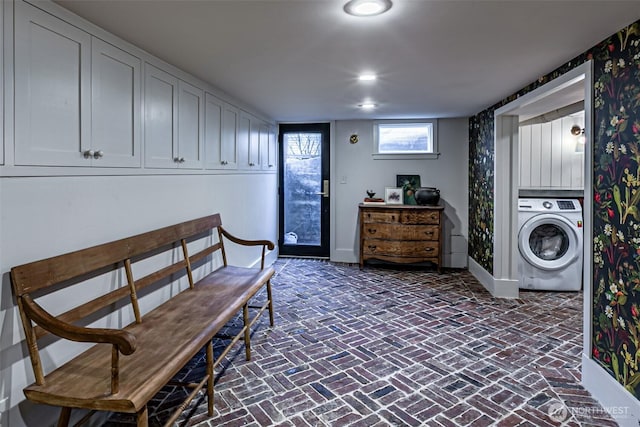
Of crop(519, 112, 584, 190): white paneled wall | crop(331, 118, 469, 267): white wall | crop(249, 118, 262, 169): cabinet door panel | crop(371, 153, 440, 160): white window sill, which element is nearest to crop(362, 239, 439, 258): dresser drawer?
crop(331, 118, 469, 267): white wall

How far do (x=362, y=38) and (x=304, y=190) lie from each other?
3.81 m

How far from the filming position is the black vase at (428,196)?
5.36 metres

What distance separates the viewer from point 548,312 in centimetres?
375

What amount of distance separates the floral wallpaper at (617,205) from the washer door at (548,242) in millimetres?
2119

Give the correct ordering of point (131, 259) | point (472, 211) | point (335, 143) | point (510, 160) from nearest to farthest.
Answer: point (131, 259) < point (510, 160) < point (472, 211) < point (335, 143)

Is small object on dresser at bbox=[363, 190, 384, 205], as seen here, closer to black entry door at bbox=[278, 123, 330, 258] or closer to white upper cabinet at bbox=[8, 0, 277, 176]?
black entry door at bbox=[278, 123, 330, 258]

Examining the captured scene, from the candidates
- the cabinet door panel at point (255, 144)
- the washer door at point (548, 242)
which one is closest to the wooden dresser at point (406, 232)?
the washer door at point (548, 242)

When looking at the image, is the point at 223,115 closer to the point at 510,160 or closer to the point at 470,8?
the point at 470,8

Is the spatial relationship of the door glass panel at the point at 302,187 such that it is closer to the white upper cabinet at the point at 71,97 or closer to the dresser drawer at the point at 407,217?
the dresser drawer at the point at 407,217

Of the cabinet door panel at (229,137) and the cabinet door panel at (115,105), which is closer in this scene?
A: the cabinet door panel at (115,105)

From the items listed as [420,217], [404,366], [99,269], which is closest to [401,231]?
[420,217]

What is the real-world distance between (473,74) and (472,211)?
8.59 ft

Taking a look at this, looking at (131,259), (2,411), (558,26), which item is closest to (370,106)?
(558,26)

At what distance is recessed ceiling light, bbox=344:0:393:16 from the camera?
1723mm
